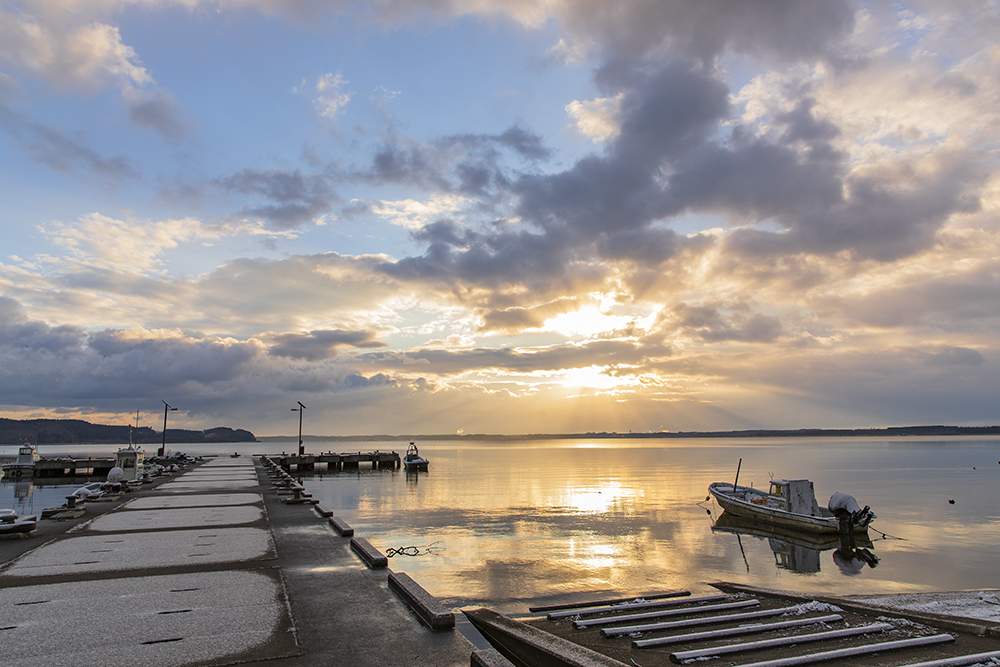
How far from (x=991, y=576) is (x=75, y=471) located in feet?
318

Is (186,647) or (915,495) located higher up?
(186,647)

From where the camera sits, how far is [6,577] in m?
12.6

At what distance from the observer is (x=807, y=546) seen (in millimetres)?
30828

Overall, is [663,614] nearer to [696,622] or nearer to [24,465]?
[696,622]

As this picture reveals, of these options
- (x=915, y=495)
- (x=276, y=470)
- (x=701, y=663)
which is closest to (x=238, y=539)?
(x=701, y=663)

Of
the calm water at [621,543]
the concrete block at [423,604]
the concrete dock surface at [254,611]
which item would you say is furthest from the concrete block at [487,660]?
the calm water at [621,543]

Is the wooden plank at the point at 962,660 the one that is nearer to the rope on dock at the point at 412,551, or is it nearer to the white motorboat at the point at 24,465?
the rope on dock at the point at 412,551

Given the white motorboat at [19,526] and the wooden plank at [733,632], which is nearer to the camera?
the wooden plank at [733,632]

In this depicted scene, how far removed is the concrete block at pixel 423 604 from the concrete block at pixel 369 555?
1428mm

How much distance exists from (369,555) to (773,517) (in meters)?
29.9

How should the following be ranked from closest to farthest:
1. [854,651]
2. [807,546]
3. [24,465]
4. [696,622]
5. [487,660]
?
1. [487,660]
2. [854,651]
3. [696,622]
4. [807,546]
5. [24,465]

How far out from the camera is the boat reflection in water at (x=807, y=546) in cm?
Answer: 2633

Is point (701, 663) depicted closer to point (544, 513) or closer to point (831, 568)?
point (831, 568)

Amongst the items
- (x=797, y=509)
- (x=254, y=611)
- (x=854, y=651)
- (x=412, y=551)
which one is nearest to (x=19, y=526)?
(x=254, y=611)
